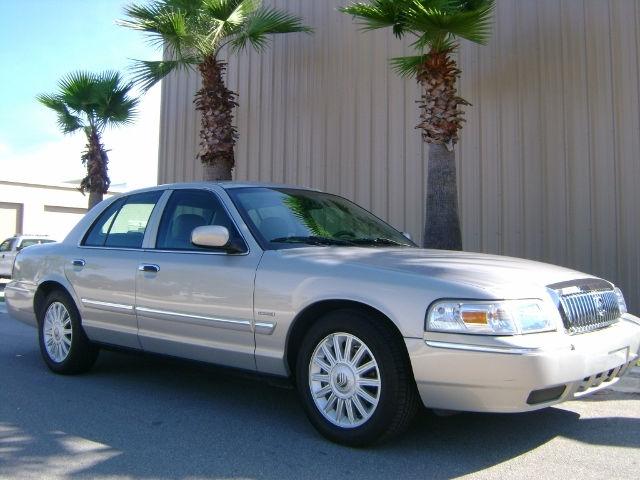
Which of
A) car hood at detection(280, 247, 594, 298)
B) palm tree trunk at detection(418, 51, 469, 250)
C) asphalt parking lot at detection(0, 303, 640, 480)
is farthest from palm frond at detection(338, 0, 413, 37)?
asphalt parking lot at detection(0, 303, 640, 480)

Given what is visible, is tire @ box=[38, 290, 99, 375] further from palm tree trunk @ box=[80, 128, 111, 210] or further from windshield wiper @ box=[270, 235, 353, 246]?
palm tree trunk @ box=[80, 128, 111, 210]

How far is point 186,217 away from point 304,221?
99cm

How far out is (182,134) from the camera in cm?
1528

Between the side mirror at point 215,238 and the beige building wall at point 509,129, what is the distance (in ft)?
20.5

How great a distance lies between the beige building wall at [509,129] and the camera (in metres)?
9.08

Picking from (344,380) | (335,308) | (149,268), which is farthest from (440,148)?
(344,380)

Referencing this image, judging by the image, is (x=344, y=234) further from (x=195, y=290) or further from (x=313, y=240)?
(x=195, y=290)

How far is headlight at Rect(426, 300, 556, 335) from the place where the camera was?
3.56 meters

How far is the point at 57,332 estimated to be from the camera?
613 cm

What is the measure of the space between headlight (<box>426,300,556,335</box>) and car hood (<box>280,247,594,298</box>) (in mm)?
74

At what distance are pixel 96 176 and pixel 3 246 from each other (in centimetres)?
545

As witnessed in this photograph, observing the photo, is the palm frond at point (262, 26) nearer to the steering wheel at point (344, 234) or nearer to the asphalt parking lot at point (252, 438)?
the steering wheel at point (344, 234)

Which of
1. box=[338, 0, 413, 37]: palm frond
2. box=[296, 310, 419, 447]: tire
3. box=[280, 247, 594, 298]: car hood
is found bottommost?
box=[296, 310, 419, 447]: tire

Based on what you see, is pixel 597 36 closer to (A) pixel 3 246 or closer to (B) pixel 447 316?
(B) pixel 447 316
